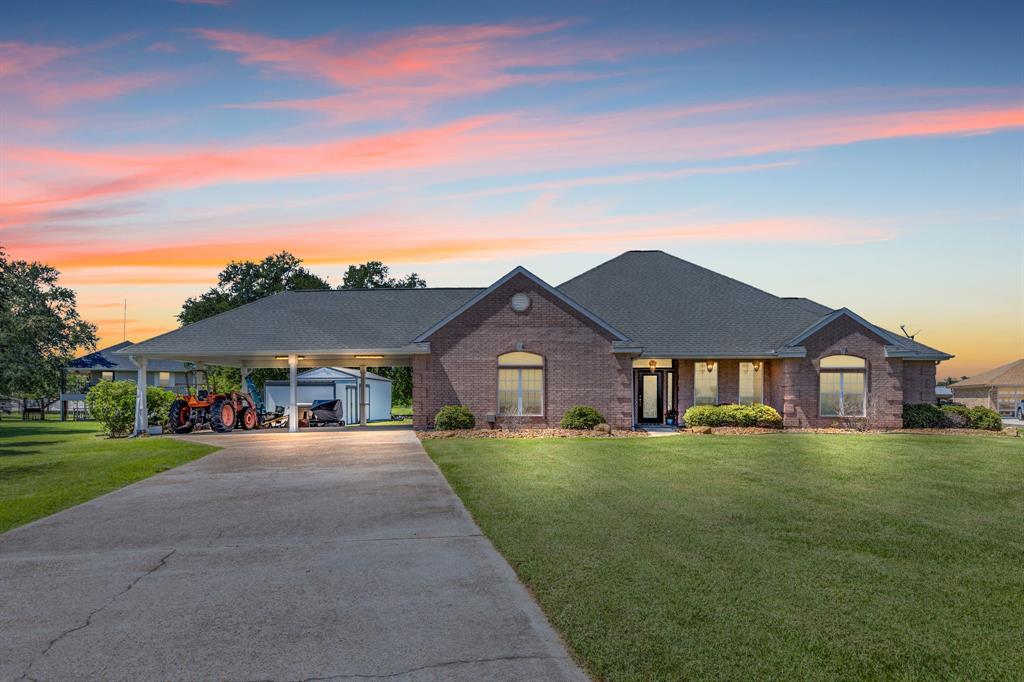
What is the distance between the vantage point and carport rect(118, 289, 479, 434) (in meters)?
27.9

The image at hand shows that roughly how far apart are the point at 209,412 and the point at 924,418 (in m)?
27.1

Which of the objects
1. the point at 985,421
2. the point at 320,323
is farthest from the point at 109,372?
the point at 985,421

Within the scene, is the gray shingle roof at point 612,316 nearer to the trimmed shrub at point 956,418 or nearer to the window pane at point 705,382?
the window pane at point 705,382

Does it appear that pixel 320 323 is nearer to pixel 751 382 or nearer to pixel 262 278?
pixel 751 382

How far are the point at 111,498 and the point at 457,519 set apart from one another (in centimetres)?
632

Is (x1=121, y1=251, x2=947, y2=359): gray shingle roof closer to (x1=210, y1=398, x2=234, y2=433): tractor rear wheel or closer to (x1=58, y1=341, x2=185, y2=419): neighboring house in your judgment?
(x1=210, y1=398, x2=234, y2=433): tractor rear wheel

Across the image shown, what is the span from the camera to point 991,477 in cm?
1528

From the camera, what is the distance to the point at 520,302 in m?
27.6

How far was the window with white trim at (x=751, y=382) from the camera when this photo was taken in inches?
1176

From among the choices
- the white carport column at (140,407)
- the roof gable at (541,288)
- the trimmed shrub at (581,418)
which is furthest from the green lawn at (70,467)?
the trimmed shrub at (581,418)

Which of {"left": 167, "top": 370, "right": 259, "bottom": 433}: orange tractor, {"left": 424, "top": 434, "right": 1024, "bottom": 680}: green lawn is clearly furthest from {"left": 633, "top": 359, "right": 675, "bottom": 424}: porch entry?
{"left": 167, "top": 370, "right": 259, "bottom": 433}: orange tractor

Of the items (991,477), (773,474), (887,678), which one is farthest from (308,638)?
(991,477)

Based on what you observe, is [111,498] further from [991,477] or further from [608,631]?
[991,477]

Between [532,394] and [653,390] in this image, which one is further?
[653,390]
